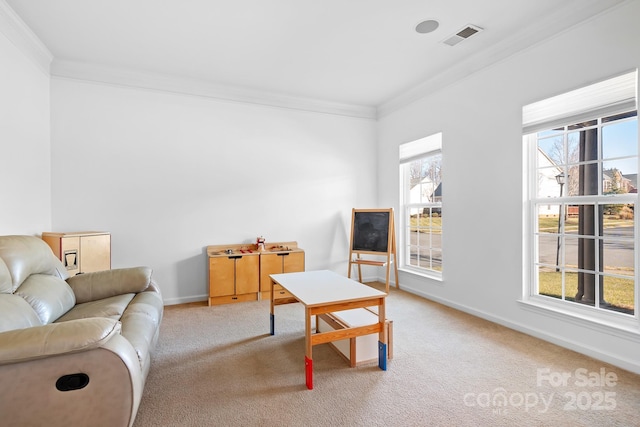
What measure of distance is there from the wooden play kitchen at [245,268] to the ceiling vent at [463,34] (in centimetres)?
287

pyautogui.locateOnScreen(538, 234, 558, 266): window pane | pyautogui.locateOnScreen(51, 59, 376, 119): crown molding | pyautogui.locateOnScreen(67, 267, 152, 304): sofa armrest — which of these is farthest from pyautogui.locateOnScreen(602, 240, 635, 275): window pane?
pyautogui.locateOnScreen(67, 267, 152, 304): sofa armrest

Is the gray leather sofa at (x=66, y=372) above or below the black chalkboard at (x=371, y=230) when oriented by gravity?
below

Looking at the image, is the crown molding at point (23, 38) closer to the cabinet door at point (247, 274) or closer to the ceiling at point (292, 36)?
the ceiling at point (292, 36)

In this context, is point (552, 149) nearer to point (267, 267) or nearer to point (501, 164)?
point (501, 164)

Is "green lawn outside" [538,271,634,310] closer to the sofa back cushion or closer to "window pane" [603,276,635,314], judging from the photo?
"window pane" [603,276,635,314]

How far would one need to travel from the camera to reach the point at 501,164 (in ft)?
10.4

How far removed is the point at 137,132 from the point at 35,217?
1.34 m

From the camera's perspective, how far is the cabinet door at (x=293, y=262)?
4199mm

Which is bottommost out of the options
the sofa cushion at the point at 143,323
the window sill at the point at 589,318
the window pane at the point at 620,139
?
the window sill at the point at 589,318

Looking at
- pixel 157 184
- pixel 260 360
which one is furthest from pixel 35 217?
pixel 260 360

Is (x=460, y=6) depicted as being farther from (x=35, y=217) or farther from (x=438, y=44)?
(x=35, y=217)

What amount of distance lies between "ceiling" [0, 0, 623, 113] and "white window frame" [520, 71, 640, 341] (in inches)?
22.3

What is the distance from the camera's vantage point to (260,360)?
245 cm

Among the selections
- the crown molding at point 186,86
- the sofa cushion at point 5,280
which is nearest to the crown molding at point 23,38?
the crown molding at point 186,86
